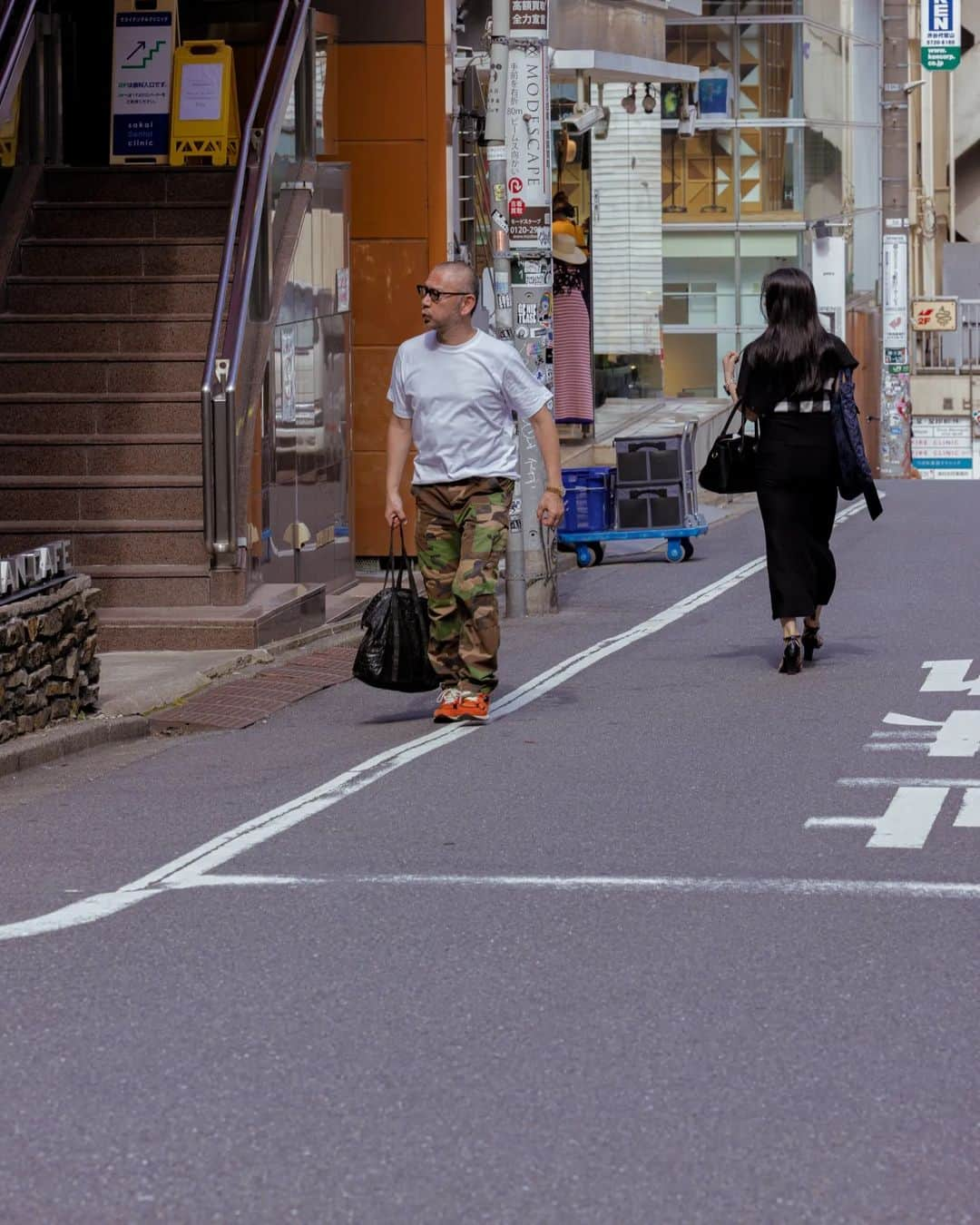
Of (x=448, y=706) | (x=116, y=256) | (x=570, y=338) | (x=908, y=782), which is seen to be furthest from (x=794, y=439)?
(x=570, y=338)

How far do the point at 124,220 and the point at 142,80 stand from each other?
4.40 feet

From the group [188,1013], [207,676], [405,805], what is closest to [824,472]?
[207,676]

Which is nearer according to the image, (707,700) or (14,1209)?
(14,1209)

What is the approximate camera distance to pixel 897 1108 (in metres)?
4.46

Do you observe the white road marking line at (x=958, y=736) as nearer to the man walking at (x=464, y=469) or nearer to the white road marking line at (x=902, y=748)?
the white road marking line at (x=902, y=748)

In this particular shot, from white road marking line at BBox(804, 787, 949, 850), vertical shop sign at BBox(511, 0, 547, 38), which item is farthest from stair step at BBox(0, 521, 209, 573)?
white road marking line at BBox(804, 787, 949, 850)

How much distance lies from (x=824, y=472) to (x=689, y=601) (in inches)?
165

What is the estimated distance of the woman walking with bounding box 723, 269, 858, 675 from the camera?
10617 millimetres

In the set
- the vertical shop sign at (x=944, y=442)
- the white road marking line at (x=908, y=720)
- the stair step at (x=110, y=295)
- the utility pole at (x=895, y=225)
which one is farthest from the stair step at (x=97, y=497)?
the vertical shop sign at (x=944, y=442)

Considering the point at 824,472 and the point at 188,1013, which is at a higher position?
the point at 824,472

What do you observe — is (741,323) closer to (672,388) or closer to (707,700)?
(672,388)

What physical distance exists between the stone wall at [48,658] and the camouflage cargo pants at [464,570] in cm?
150

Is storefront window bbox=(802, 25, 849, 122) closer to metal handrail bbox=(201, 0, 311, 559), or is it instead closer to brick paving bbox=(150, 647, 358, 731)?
metal handrail bbox=(201, 0, 311, 559)

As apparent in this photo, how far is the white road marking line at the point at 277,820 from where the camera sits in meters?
6.19
